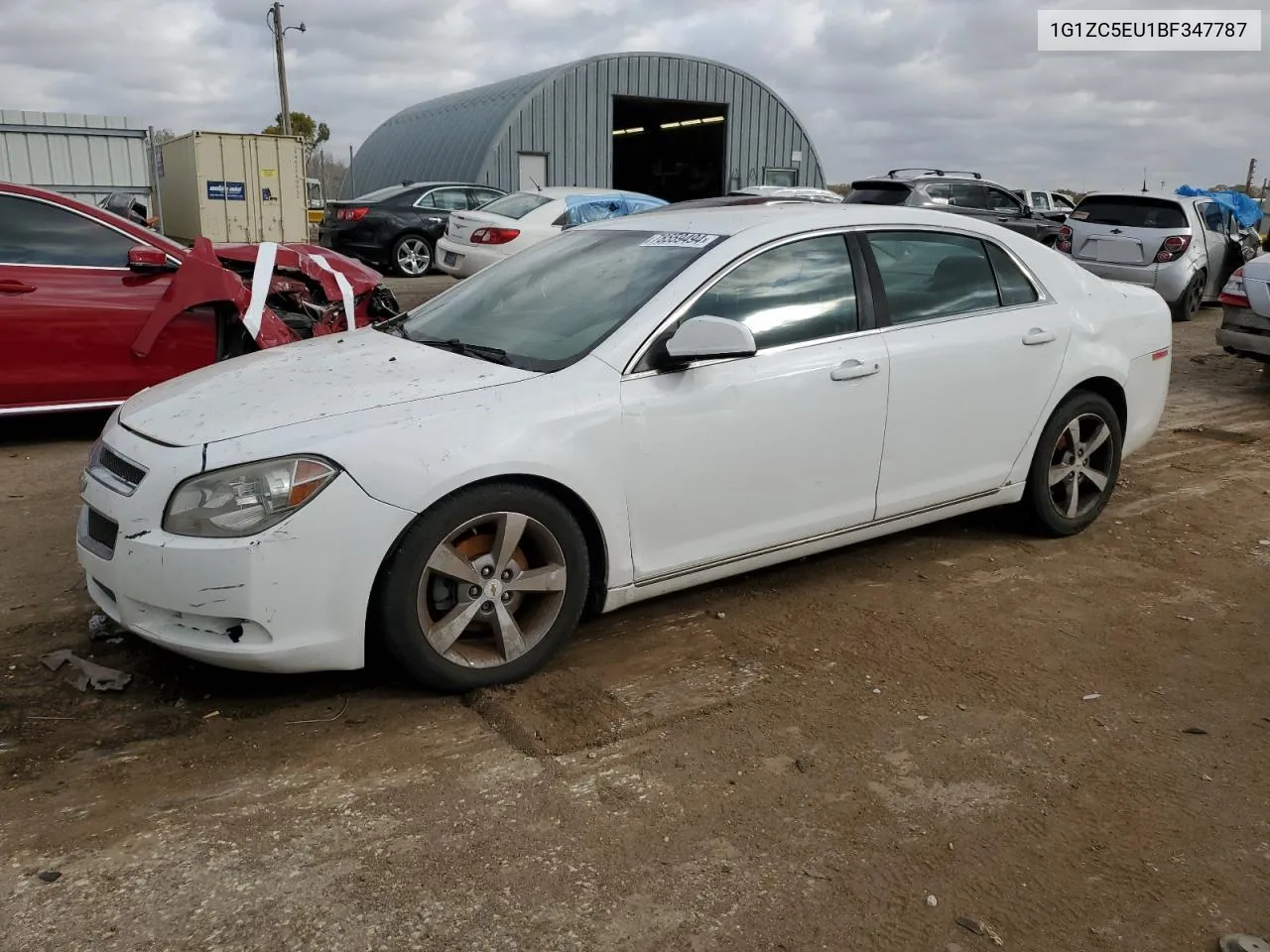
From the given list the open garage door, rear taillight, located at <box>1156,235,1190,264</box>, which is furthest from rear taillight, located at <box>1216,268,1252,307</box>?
the open garage door

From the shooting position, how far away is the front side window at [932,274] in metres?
4.54

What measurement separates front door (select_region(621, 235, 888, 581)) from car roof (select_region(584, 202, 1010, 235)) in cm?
14

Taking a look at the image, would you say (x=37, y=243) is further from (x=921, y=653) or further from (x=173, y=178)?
(x=173, y=178)

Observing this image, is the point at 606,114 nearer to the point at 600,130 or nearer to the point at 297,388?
the point at 600,130

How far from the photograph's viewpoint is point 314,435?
131 inches

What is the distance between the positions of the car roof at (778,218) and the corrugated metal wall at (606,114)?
23482mm

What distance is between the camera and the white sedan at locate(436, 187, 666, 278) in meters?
14.3

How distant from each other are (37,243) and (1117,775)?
21.5 feet

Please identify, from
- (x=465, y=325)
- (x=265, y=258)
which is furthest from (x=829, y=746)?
(x=265, y=258)

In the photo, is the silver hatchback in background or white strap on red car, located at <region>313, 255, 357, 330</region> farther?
the silver hatchback in background

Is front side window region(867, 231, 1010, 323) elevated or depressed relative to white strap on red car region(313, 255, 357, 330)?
elevated

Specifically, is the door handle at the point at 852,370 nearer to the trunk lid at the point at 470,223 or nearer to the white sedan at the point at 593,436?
the white sedan at the point at 593,436

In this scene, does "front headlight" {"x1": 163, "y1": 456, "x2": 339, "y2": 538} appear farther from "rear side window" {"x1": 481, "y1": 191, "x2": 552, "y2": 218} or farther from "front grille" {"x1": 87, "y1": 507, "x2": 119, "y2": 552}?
"rear side window" {"x1": 481, "y1": 191, "x2": 552, "y2": 218}

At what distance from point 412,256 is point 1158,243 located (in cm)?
1132
